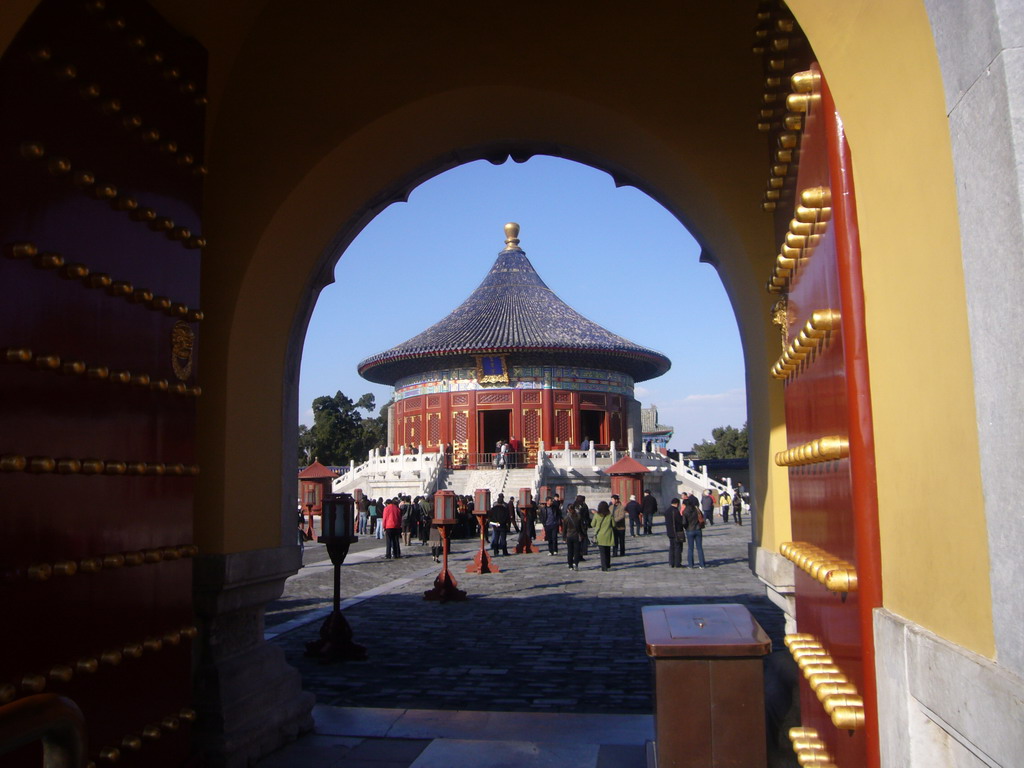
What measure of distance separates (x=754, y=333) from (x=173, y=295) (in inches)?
91.6

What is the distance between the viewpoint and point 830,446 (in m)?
1.63

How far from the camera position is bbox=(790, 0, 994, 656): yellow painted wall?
1117 mm

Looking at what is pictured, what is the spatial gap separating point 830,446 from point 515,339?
35.3 meters

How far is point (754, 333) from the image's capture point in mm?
3748

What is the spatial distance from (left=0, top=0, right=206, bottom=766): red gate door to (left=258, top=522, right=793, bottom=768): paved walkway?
154cm

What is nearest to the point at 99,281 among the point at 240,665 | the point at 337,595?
the point at 240,665

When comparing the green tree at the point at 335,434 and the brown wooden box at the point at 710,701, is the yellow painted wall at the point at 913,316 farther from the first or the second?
the green tree at the point at 335,434

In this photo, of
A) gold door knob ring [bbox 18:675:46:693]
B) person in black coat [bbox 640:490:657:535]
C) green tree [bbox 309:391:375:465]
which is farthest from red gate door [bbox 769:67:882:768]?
green tree [bbox 309:391:375:465]

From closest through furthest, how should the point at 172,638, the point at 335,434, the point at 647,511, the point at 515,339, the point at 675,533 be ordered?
1. the point at 172,638
2. the point at 675,533
3. the point at 647,511
4. the point at 515,339
5. the point at 335,434

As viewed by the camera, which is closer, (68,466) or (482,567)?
→ (68,466)

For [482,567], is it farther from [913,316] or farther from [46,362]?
[913,316]

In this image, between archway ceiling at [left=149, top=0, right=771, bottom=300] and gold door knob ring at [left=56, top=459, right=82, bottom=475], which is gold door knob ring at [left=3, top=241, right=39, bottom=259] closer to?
gold door knob ring at [left=56, top=459, right=82, bottom=475]

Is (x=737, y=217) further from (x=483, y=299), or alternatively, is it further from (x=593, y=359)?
(x=483, y=299)

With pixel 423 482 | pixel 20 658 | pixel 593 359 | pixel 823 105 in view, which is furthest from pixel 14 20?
pixel 593 359
